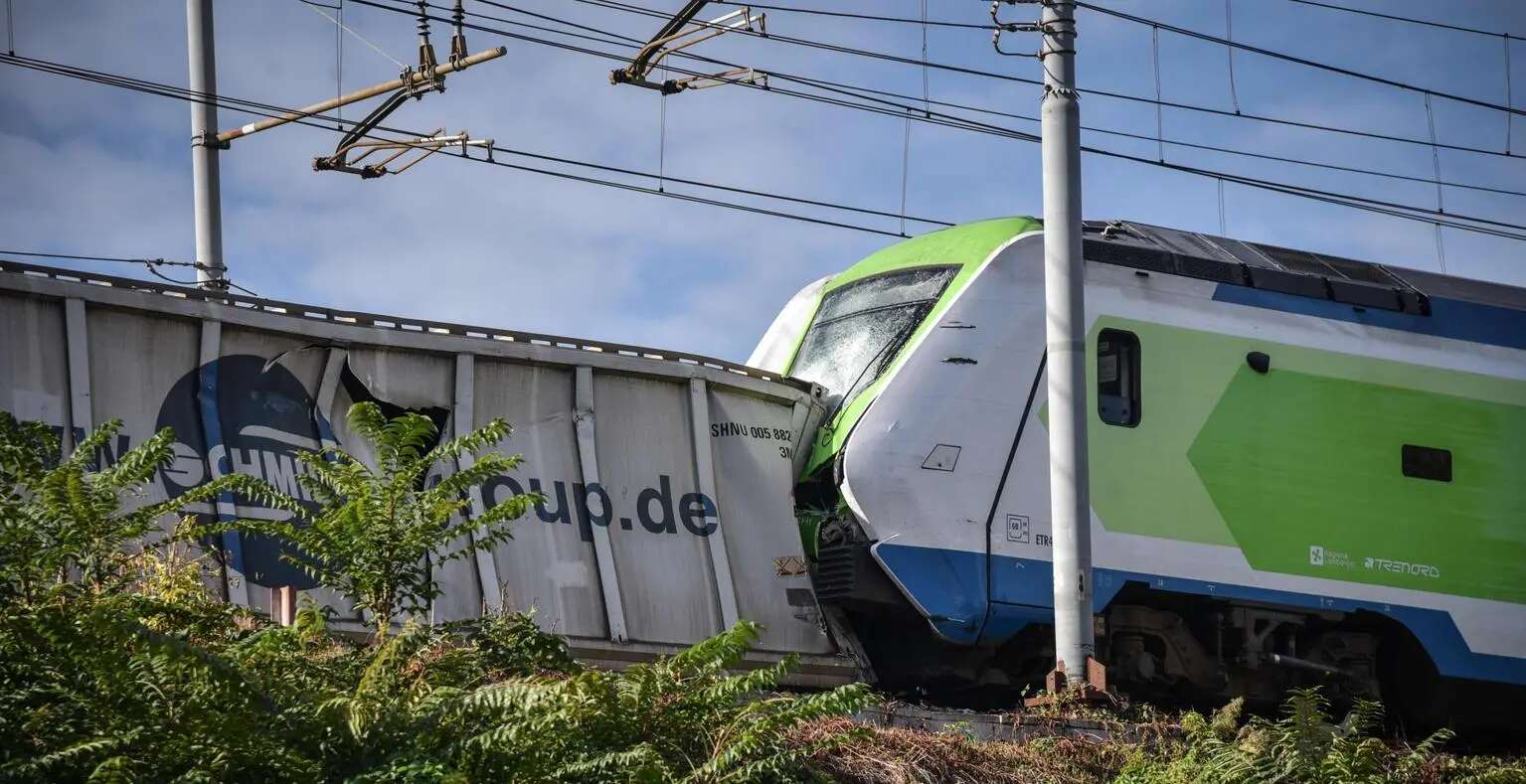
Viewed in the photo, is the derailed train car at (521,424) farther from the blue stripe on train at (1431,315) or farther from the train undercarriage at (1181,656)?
the blue stripe on train at (1431,315)

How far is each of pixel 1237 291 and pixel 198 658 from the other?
10323 millimetres

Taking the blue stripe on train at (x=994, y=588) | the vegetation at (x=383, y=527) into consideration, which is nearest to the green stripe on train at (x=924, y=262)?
the blue stripe on train at (x=994, y=588)

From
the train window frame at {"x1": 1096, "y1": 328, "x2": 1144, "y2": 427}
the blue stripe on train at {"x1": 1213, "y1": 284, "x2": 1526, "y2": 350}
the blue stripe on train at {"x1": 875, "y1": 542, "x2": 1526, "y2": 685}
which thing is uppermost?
the blue stripe on train at {"x1": 1213, "y1": 284, "x2": 1526, "y2": 350}

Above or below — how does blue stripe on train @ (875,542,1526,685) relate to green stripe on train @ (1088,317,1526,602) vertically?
below

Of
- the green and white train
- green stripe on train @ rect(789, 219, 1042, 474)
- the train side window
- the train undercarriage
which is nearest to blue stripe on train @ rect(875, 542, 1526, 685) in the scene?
the green and white train

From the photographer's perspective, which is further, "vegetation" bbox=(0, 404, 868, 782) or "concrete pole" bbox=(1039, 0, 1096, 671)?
"concrete pole" bbox=(1039, 0, 1096, 671)

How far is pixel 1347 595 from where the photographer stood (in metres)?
14.1

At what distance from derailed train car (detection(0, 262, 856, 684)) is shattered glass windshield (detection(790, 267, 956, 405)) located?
39 cm

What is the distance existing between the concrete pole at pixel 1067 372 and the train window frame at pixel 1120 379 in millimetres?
2040

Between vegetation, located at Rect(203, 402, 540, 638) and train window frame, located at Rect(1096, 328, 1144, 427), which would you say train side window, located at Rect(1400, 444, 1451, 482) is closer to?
train window frame, located at Rect(1096, 328, 1144, 427)

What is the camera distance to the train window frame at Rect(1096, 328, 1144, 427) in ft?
43.9

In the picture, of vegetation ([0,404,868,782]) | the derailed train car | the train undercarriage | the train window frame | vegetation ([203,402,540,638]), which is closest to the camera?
vegetation ([0,404,868,782])

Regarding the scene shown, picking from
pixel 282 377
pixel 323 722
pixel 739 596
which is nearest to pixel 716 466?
pixel 739 596

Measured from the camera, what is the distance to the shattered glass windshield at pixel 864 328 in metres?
13.4
